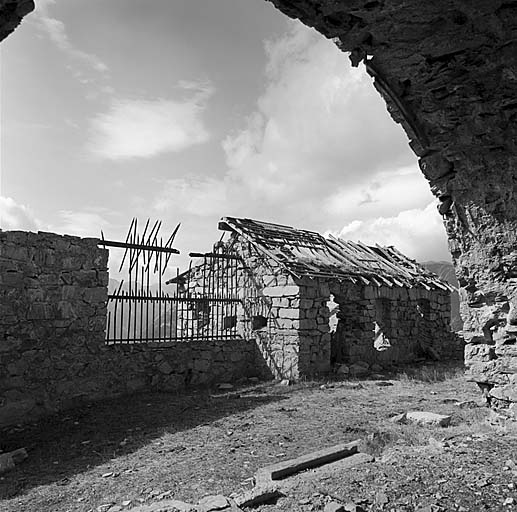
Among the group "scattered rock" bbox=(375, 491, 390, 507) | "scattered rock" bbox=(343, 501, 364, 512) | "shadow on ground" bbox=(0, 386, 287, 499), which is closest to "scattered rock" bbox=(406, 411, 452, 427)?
"shadow on ground" bbox=(0, 386, 287, 499)

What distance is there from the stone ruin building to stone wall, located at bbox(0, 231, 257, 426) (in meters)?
1.60

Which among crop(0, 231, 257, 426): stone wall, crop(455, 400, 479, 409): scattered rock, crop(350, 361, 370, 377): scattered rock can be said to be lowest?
crop(455, 400, 479, 409): scattered rock

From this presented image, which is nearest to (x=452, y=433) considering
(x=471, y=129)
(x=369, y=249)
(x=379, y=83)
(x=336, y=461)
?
(x=336, y=461)

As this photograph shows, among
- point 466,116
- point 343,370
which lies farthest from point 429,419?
point 343,370

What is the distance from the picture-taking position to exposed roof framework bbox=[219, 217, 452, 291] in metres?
11.4

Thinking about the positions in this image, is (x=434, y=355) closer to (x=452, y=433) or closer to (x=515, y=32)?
(x=452, y=433)

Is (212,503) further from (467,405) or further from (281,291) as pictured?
(281,291)

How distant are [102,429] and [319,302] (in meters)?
6.05

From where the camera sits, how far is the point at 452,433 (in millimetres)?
5270

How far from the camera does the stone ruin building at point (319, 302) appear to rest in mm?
10734

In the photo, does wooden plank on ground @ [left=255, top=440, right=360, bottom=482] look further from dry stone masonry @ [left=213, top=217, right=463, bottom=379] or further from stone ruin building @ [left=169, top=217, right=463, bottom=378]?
dry stone masonry @ [left=213, top=217, right=463, bottom=379]

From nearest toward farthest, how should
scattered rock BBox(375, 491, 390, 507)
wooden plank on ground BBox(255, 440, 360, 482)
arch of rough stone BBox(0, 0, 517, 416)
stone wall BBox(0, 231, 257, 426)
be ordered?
scattered rock BBox(375, 491, 390, 507)
arch of rough stone BBox(0, 0, 517, 416)
wooden plank on ground BBox(255, 440, 360, 482)
stone wall BBox(0, 231, 257, 426)

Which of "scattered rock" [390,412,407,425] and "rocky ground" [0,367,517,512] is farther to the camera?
"scattered rock" [390,412,407,425]

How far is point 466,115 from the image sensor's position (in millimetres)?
4609
